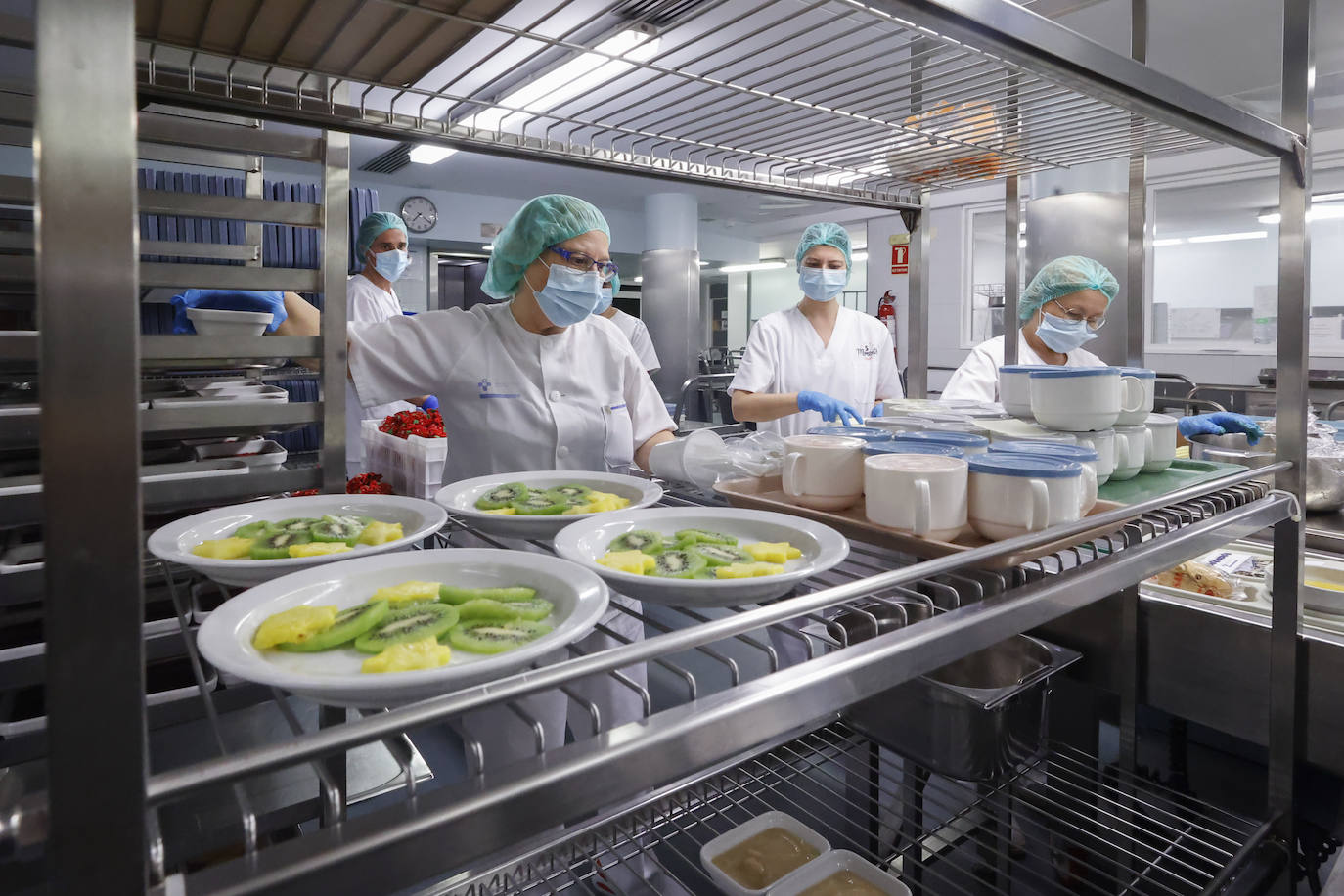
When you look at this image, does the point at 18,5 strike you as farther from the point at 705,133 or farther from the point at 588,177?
the point at 588,177

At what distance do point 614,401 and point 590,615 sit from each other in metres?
1.40

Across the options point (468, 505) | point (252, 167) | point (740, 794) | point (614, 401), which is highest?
point (252, 167)

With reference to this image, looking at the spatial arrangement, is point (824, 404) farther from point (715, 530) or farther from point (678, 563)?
point (678, 563)

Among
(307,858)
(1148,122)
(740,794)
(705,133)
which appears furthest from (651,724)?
(1148,122)

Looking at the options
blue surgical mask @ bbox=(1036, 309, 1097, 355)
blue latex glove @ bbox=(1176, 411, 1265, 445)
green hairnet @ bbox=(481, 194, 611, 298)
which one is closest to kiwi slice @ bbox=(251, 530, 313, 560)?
green hairnet @ bbox=(481, 194, 611, 298)

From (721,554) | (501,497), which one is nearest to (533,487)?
(501,497)

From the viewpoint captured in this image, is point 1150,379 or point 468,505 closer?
point 468,505

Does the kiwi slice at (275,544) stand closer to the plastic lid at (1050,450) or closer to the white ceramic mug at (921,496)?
the white ceramic mug at (921,496)

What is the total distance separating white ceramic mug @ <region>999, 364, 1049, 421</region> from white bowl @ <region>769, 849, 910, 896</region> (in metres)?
0.78

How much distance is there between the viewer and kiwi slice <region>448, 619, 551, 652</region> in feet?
1.84

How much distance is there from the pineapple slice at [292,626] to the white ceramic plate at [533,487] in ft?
1.03

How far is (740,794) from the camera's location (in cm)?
138

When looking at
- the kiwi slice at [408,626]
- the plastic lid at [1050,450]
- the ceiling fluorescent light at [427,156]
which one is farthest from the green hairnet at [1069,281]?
the ceiling fluorescent light at [427,156]

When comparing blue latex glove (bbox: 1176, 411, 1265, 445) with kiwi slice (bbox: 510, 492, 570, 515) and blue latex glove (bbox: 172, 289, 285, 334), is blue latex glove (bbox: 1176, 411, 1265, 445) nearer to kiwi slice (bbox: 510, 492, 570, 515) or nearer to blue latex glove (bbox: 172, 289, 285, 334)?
kiwi slice (bbox: 510, 492, 570, 515)
